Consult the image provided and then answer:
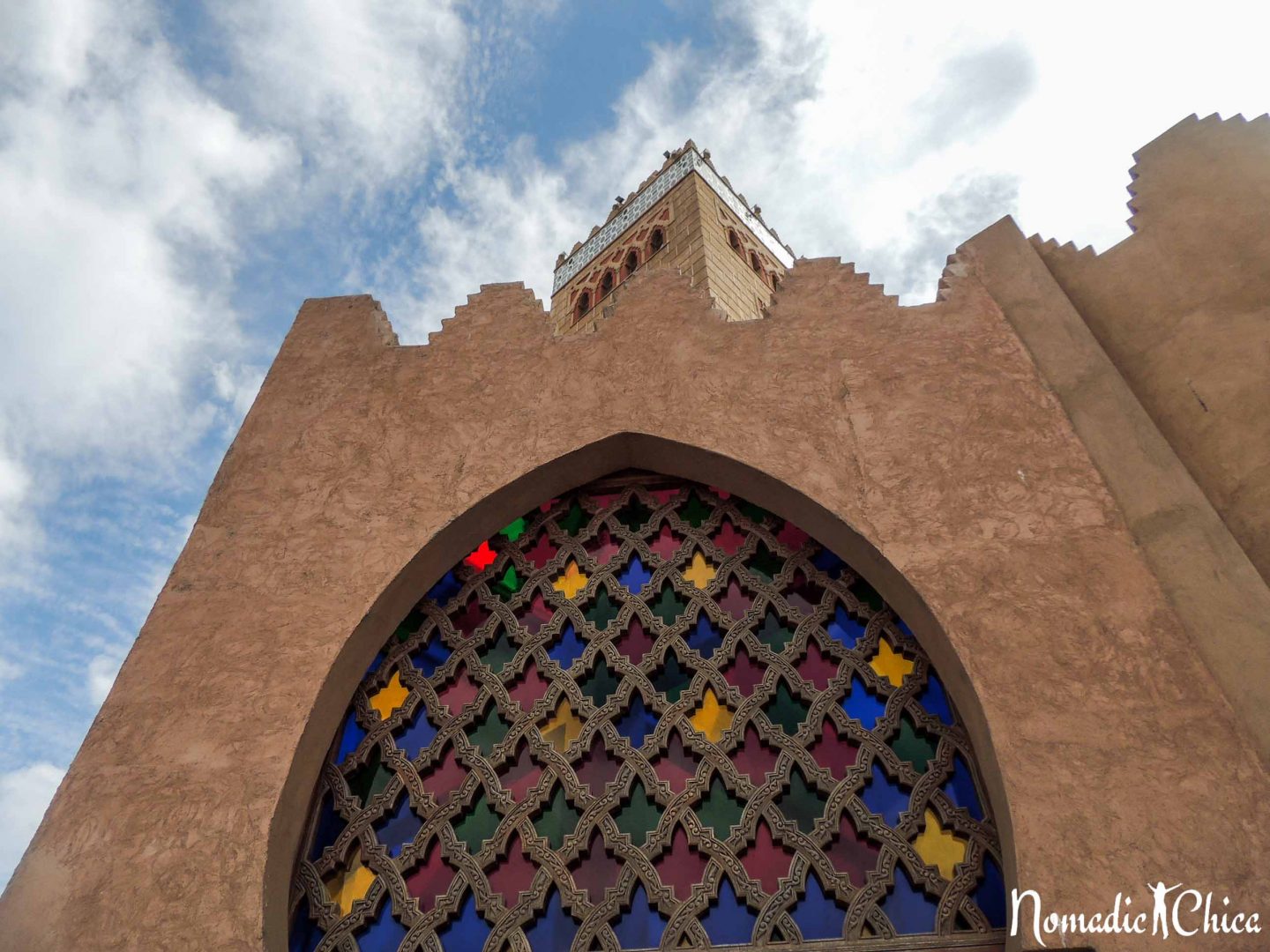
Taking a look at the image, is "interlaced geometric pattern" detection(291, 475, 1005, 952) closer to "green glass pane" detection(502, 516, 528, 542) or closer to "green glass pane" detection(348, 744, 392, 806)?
"green glass pane" detection(348, 744, 392, 806)

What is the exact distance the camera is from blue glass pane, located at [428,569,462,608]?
4.32m

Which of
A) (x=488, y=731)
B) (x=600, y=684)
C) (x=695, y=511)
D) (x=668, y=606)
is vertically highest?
→ (x=695, y=511)

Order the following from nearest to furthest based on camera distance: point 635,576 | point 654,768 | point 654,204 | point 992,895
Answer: point 992,895 < point 654,768 < point 635,576 < point 654,204

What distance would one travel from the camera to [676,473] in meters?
4.48

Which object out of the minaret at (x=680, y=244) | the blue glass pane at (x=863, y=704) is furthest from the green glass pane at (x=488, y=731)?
the minaret at (x=680, y=244)

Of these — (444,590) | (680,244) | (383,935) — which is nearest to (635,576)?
(444,590)

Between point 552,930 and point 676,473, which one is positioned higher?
point 676,473

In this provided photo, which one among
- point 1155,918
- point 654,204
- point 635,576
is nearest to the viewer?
point 1155,918

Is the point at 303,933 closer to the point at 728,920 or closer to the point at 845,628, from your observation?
the point at 728,920

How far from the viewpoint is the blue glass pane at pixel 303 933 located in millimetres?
3350

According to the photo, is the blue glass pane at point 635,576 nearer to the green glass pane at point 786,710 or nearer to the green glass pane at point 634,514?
the green glass pane at point 634,514

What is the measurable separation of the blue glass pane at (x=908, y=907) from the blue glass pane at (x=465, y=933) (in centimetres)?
145

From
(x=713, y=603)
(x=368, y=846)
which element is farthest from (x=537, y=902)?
(x=713, y=603)

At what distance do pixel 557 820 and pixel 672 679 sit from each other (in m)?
0.76
